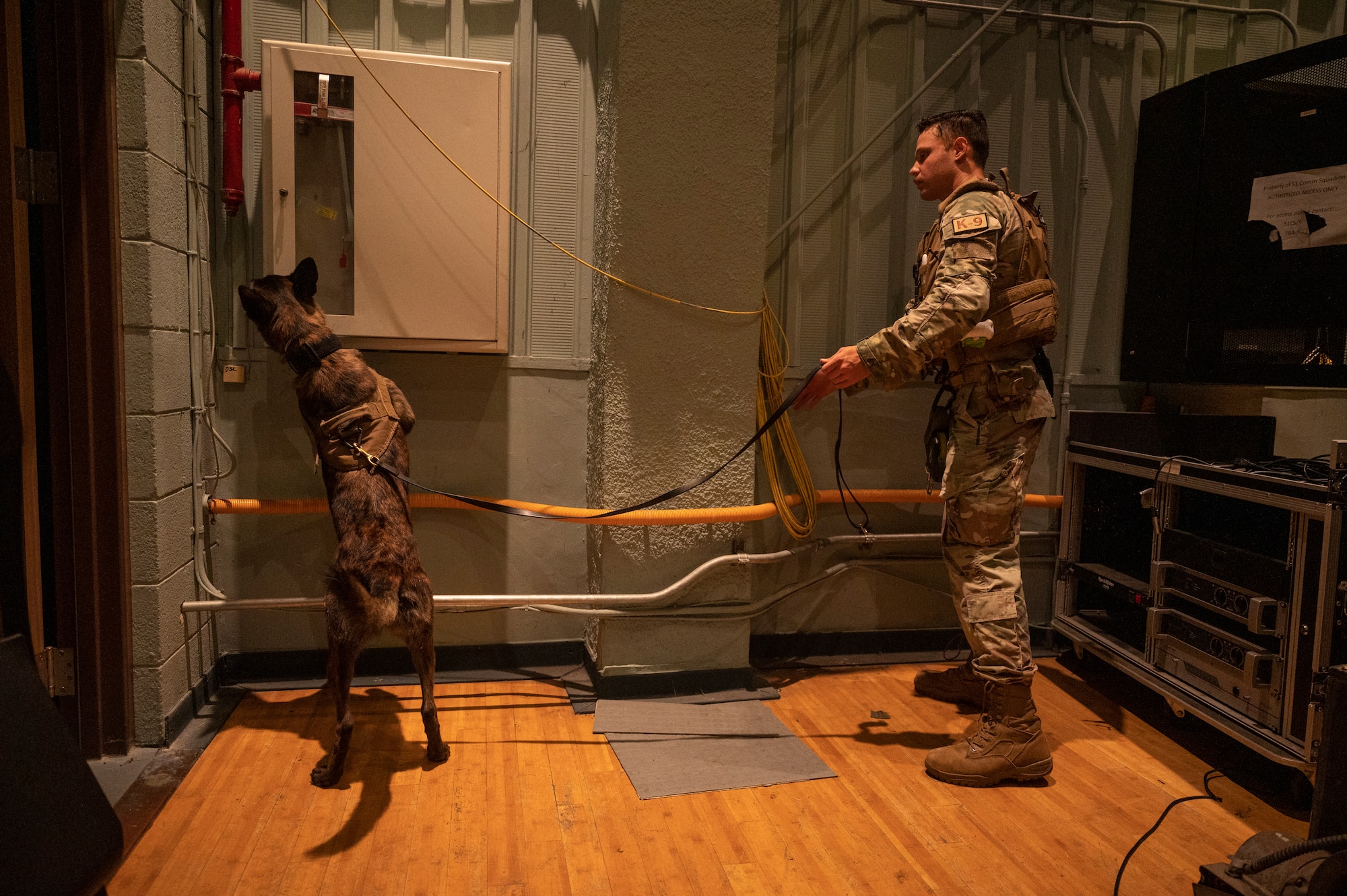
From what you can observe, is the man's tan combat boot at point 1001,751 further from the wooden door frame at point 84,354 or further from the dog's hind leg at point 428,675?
the wooden door frame at point 84,354

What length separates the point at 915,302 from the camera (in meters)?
2.57

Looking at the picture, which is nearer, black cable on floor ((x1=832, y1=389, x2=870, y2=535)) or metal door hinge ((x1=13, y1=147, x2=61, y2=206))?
metal door hinge ((x1=13, y1=147, x2=61, y2=206))

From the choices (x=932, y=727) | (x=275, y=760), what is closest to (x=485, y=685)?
(x=275, y=760)

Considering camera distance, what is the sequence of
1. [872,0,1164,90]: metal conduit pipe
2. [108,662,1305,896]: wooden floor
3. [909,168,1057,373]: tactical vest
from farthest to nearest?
[872,0,1164,90]: metal conduit pipe, [909,168,1057,373]: tactical vest, [108,662,1305,896]: wooden floor

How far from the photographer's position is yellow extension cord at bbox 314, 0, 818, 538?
284 cm

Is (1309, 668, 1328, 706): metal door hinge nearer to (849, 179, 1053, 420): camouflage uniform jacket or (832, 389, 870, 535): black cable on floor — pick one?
(849, 179, 1053, 420): camouflage uniform jacket

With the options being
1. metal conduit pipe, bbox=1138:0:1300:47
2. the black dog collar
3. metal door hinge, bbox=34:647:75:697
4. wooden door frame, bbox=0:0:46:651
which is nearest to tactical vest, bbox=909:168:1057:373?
metal conduit pipe, bbox=1138:0:1300:47

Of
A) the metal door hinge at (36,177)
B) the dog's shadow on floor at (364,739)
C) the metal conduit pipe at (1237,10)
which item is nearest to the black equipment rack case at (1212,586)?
the metal conduit pipe at (1237,10)

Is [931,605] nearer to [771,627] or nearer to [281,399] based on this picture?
[771,627]

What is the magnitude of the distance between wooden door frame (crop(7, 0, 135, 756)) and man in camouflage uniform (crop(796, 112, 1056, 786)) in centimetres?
201

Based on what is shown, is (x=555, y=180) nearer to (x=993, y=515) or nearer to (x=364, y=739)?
(x=993, y=515)

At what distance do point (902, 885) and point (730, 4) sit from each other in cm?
260

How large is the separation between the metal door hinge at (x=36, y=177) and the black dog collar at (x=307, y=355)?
68cm

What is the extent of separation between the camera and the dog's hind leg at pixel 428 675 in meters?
2.33
